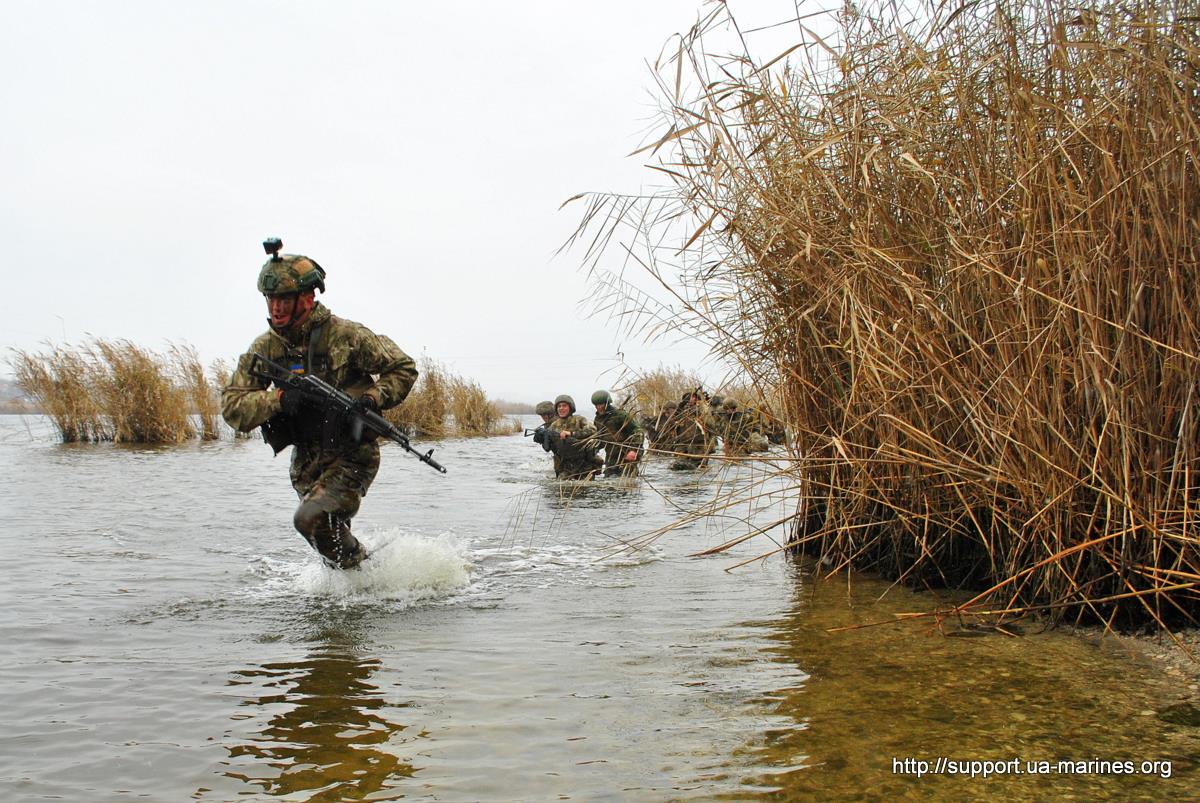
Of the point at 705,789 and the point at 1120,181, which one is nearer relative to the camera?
the point at 705,789

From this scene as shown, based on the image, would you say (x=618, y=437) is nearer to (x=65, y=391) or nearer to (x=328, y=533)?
(x=328, y=533)

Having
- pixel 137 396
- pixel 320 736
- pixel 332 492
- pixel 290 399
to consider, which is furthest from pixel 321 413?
pixel 137 396

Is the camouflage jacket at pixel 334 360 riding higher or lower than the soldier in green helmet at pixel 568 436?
higher

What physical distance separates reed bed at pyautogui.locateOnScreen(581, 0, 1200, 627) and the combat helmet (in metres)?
1.90

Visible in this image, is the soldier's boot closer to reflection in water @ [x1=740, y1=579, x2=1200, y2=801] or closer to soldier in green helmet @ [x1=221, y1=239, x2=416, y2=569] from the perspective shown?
soldier in green helmet @ [x1=221, y1=239, x2=416, y2=569]

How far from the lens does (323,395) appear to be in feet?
16.8

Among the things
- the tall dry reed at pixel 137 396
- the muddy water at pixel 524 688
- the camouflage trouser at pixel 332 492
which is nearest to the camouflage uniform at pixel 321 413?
the camouflage trouser at pixel 332 492

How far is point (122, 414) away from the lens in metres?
18.5

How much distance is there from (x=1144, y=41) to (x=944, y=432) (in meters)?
1.71

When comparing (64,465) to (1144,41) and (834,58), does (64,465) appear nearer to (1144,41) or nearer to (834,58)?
(834,58)

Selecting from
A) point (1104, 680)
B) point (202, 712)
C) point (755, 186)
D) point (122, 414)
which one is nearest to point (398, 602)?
point (202, 712)

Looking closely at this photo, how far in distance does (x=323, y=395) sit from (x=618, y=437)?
1.66 m

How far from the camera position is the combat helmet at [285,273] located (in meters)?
5.11

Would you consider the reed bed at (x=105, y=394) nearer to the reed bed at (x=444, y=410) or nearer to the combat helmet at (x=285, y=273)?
the reed bed at (x=444, y=410)
